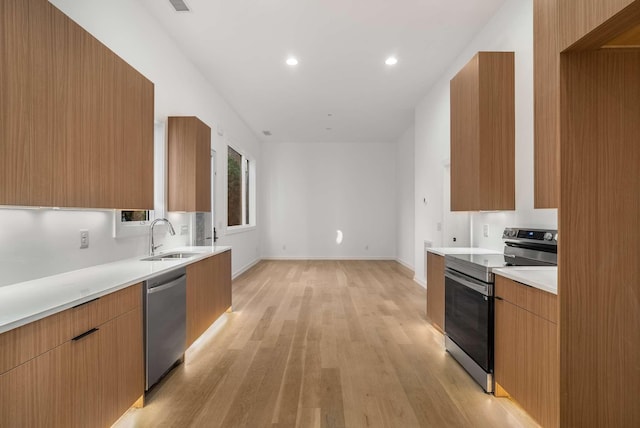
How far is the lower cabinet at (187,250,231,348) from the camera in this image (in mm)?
2978

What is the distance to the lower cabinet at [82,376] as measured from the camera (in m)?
1.28

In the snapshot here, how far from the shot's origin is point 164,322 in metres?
2.42

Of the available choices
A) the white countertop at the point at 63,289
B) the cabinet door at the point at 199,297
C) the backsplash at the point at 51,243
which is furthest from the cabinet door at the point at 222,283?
the white countertop at the point at 63,289

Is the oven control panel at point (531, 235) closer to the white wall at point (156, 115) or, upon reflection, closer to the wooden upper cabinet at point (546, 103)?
the wooden upper cabinet at point (546, 103)

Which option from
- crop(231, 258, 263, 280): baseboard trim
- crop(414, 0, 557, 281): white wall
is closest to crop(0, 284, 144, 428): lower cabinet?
crop(414, 0, 557, 281): white wall

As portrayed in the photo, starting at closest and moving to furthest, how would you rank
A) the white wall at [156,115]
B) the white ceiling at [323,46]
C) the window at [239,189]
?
the white wall at [156,115], the white ceiling at [323,46], the window at [239,189]

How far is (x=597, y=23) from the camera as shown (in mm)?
1461

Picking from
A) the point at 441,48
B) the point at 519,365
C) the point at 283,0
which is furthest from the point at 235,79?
the point at 519,365

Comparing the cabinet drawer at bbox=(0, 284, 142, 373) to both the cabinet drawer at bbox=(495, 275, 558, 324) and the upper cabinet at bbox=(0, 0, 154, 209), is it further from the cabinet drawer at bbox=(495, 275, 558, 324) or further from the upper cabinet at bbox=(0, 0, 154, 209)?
the cabinet drawer at bbox=(495, 275, 558, 324)

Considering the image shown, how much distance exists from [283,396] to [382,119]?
19.3 ft

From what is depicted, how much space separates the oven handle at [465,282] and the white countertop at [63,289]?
2.22 metres

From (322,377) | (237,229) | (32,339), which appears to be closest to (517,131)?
(322,377)

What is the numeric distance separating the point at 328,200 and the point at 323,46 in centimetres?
558

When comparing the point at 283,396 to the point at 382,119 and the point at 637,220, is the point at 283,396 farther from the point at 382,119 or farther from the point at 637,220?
the point at 382,119
